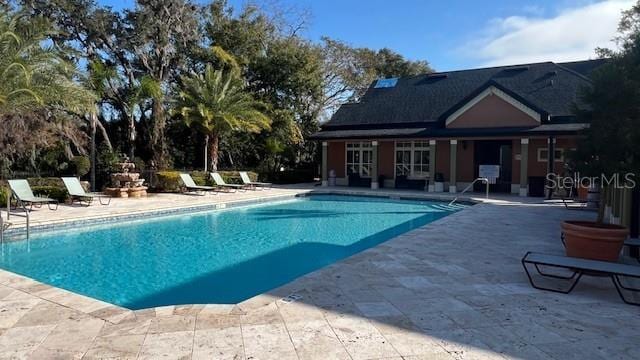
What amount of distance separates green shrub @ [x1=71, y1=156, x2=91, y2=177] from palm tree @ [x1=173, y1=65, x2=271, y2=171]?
4.47m

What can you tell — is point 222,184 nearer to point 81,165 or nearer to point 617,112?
point 81,165

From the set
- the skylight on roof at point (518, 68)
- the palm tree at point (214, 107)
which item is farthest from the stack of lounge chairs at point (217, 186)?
the skylight on roof at point (518, 68)

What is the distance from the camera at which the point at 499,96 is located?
20.0 metres

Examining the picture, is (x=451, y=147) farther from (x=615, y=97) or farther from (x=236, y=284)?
(x=236, y=284)

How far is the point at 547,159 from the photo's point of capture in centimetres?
1930

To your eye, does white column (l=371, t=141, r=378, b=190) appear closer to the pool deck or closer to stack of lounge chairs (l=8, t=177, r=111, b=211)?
stack of lounge chairs (l=8, t=177, r=111, b=211)

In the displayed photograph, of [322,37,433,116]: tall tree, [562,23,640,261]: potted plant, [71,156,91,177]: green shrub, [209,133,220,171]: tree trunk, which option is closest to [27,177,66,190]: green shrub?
[71,156,91,177]: green shrub

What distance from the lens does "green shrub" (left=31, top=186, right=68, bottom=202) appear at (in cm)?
1355

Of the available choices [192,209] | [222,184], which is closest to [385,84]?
[222,184]

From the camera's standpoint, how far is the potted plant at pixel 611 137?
5.92 m

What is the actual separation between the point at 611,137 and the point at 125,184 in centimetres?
1561

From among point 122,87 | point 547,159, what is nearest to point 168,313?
point 547,159

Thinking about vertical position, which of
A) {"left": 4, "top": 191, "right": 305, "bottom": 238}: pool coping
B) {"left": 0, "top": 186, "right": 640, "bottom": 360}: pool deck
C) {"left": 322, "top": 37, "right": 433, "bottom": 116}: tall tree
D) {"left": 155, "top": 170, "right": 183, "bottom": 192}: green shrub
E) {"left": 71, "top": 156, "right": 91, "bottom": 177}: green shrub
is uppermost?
{"left": 322, "top": 37, "right": 433, "bottom": 116}: tall tree

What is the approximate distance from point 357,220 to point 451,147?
28.7 feet
